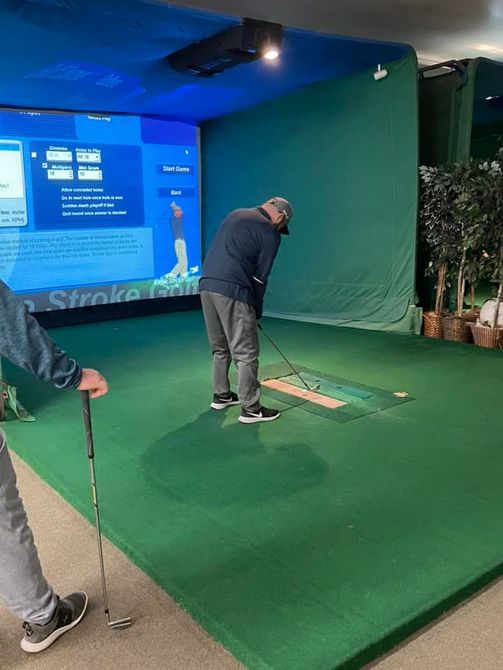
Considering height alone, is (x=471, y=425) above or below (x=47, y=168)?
below

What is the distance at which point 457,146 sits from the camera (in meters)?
5.46

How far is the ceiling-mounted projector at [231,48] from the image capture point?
13.3 feet

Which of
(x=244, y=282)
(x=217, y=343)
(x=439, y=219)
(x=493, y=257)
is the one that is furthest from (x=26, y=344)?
(x=439, y=219)

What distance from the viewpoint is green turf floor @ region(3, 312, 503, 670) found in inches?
68.2

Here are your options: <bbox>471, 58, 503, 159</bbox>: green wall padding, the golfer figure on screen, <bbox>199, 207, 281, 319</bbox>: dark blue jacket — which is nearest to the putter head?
<bbox>199, 207, 281, 319</bbox>: dark blue jacket

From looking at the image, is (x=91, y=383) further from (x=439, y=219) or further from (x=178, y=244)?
(x=178, y=244)

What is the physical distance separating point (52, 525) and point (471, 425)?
2.20 metres

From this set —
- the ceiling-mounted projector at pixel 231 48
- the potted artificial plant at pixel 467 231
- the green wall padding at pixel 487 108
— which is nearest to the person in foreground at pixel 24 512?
the ceiling-mounted projector at pixel 231 48

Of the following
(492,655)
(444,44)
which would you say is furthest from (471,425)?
(444,44)

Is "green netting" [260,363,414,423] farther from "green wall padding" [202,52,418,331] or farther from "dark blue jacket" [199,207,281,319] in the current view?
"green wall padding" [202,52,418,331]

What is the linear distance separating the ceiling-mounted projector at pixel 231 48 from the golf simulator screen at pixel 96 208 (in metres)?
2.07

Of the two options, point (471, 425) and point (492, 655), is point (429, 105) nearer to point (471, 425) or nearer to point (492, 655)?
point (471, 425)

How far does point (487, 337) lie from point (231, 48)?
3108mm

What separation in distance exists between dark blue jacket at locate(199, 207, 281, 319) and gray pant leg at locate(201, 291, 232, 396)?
13 cm
